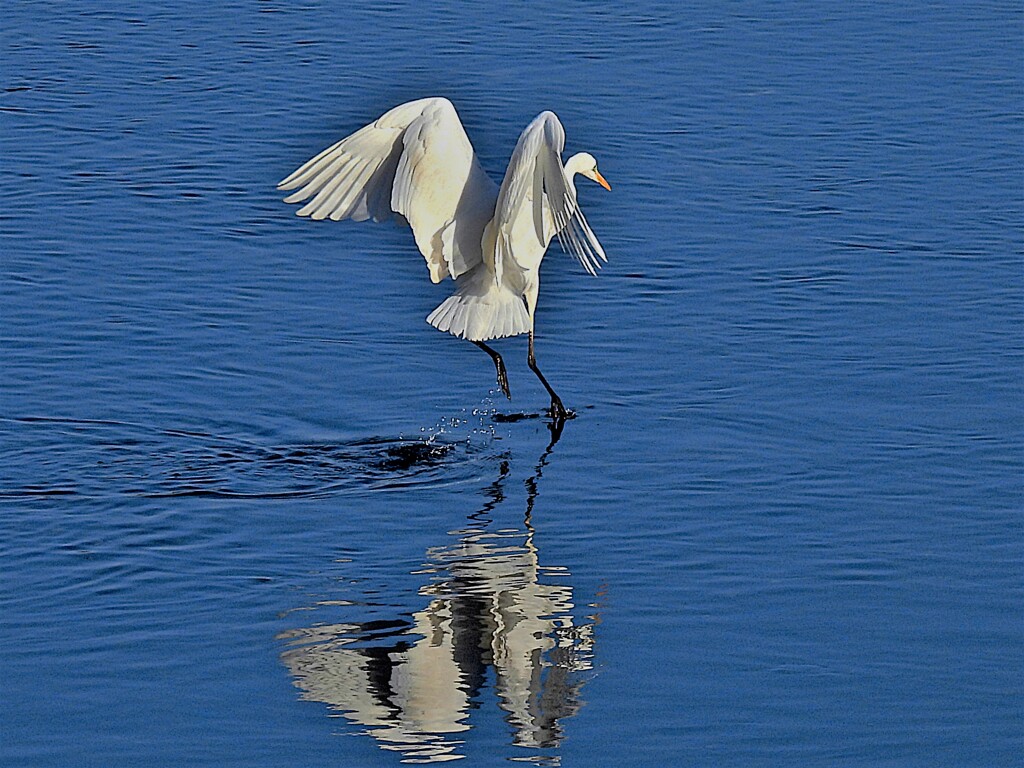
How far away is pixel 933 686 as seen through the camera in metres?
7.04

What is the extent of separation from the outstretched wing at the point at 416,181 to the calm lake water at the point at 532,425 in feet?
2.68

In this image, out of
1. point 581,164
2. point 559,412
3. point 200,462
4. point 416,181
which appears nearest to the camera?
point 200,462

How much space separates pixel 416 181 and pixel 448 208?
269 mm

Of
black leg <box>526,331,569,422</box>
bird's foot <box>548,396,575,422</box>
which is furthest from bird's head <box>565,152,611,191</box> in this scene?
bird's foot <box>548,396,575,422</box>

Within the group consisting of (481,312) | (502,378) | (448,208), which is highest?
(448,208)

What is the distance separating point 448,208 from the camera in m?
10.2

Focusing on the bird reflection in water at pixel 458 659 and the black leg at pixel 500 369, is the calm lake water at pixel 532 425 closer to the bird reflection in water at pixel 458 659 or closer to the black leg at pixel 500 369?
the bird reflection in water at pixel 458 659

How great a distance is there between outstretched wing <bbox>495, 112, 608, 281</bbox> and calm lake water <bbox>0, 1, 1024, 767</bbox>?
1062 millimetres

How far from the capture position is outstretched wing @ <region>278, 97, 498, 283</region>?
9.95 metres

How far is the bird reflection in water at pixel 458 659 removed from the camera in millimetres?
6629

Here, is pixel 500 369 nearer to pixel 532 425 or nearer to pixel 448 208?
pixel 532 425

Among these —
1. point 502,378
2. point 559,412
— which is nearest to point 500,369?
point 502,378

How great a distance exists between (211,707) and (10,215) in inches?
275

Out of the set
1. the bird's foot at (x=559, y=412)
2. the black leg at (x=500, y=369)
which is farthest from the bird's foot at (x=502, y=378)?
the bird's foot at (x=559, y=412)
